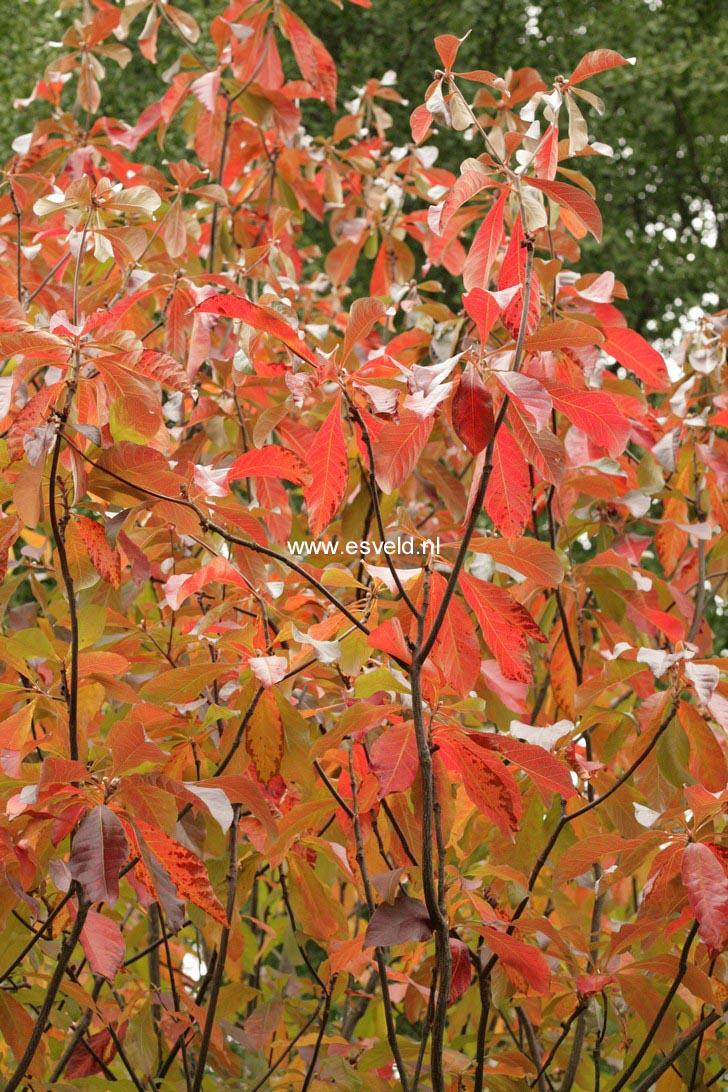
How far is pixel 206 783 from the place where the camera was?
1067 mm

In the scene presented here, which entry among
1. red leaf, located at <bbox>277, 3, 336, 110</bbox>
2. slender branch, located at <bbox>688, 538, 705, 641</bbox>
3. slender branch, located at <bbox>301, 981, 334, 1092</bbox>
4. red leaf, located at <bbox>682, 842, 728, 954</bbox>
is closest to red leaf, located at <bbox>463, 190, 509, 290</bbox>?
red leaf, located at <bbox>682, 842, 728, 954</bbox>

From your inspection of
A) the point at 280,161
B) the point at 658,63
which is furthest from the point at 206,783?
the point at 658,63

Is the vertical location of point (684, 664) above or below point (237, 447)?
below

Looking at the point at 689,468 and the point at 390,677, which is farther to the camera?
the point at 689,468

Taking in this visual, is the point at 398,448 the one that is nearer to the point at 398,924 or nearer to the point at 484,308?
the point at 484,308

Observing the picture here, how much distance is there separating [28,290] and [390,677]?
1.19 meters

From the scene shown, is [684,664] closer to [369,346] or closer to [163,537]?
[163,537]

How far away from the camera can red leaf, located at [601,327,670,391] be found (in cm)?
150

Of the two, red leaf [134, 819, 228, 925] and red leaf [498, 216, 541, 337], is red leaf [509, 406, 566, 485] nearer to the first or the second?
red leaf [498, 216, 541, 337]

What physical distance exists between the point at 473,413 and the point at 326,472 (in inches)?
9.6

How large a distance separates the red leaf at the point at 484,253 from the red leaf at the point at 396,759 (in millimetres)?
442

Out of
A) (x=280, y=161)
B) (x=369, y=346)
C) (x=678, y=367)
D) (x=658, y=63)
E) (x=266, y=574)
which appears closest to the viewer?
(x=266, y=574)

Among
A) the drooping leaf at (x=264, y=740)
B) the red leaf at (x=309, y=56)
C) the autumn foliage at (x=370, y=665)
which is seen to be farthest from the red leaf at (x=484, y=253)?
the red leaf at (x=309, y=56)

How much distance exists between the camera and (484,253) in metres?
1.10
